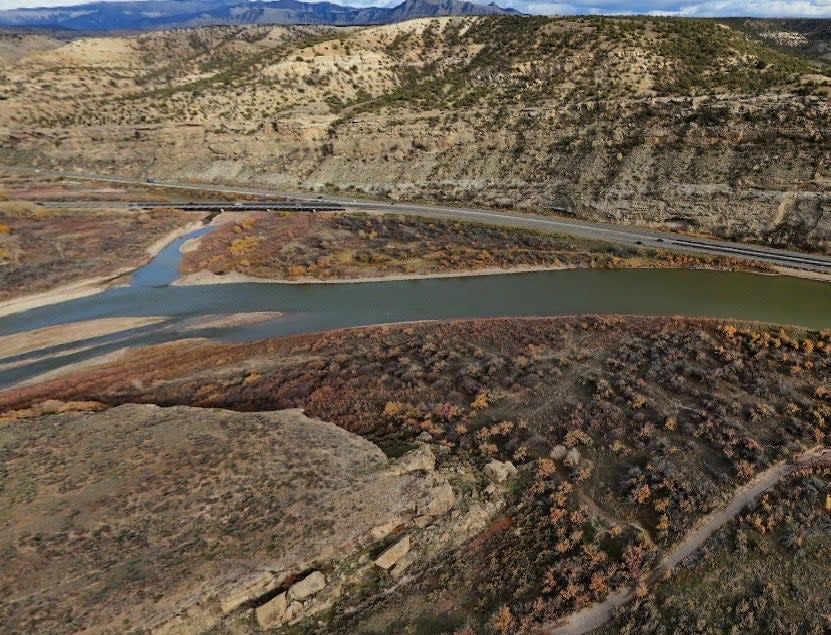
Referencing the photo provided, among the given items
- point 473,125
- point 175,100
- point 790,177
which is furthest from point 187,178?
point 790,177

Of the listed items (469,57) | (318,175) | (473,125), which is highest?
(469,57)

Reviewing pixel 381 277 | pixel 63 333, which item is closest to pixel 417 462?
pixel 381 277

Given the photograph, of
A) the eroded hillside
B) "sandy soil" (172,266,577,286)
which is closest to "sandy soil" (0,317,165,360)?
"sandy soil" (172,266,577,286)

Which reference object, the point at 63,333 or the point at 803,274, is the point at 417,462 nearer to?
the point at 63,333

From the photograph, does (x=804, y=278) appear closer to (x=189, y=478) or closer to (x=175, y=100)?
(x=189, y=478)

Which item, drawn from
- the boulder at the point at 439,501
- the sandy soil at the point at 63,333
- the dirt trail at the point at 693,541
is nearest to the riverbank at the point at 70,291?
the sandy soil at the point at 63,333

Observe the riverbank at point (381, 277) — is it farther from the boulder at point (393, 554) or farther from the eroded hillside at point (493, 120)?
the boulder at point (393, 554)
